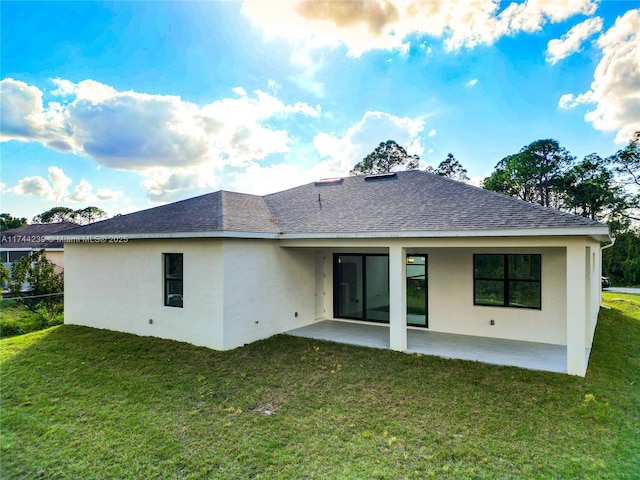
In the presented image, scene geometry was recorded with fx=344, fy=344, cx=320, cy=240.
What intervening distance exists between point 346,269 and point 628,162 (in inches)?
1295

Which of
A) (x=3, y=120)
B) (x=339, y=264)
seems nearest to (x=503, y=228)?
(x=339, y=264)

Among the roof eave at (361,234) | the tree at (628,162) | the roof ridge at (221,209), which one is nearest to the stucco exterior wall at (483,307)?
the roof eave at (361,234)

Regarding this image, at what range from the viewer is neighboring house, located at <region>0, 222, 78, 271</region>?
24031 mm

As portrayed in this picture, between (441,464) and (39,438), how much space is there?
219 inches

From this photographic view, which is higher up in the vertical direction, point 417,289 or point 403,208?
point 403,208

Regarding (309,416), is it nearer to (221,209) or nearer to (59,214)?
(221,209)

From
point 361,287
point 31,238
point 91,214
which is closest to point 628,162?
point 361,287

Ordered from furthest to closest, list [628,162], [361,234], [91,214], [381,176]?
[91,214], [628,162], [381,176], [361,234]

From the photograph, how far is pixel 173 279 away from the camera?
931 cm

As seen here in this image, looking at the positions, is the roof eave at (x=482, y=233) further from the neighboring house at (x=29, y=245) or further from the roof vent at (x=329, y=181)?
the neighboring house at (x=29, y=245)

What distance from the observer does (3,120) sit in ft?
26.8

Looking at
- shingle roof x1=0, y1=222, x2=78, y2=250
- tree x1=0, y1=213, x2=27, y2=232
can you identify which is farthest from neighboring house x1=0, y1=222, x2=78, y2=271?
tree x1=0, y1=213, x2=27, y2=232

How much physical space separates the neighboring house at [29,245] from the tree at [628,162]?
147 feet

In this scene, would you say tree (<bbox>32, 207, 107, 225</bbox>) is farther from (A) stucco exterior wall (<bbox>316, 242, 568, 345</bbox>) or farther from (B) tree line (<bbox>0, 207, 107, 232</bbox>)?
(A) stucco exterior wall (<bbox>316, 242, 568, 345</bbox>)
